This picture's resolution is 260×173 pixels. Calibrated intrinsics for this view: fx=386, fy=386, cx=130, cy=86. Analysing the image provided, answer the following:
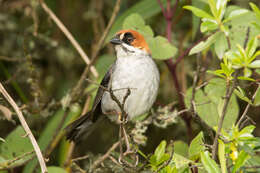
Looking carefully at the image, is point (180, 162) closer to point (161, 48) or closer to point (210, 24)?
point (210, 24)

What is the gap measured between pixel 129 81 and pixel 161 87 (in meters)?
1.67

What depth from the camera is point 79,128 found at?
3203 mm

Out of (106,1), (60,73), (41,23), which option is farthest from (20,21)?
(106,1)

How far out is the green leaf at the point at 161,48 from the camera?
9.36 feet

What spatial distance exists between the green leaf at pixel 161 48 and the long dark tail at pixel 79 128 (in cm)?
80

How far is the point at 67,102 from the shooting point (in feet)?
10.9

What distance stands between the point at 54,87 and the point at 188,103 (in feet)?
7.86

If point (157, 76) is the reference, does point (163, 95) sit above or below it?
below

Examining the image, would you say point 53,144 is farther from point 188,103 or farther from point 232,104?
point 232,104

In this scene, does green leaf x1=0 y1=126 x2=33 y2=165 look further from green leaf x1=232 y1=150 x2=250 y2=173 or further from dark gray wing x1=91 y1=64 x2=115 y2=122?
green leaf x1=232 y1=150 x2=250 y2=173

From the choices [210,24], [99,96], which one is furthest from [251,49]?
[99,96]

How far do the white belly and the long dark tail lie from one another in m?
0.35

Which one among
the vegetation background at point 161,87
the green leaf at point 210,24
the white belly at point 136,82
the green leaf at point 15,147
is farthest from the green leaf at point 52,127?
the green leaf at point 210,24

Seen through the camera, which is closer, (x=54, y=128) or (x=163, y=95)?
(x=54, y=128)
